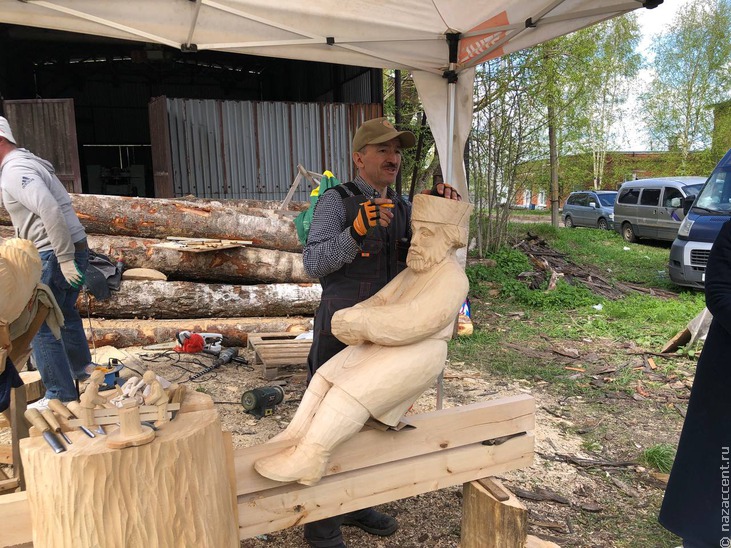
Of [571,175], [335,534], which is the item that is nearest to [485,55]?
[335,534]

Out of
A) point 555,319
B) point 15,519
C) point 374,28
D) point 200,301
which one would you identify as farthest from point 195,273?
point 15,519

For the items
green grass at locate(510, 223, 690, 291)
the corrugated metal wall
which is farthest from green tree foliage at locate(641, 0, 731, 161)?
the corrugated metal wall

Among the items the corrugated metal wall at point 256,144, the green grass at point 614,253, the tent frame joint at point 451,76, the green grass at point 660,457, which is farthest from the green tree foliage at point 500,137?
the green grass at point 660,457

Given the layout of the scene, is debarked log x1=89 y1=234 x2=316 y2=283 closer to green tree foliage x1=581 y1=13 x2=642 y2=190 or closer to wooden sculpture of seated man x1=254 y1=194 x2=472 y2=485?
wooden sculpture of seated man x1=254 y1=194 x2=472 y2=485

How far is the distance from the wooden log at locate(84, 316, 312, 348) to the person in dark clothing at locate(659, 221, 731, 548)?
3.49 metres

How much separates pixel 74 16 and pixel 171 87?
11247 mm

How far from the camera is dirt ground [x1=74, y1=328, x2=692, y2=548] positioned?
226 cm

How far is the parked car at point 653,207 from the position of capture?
410 inches

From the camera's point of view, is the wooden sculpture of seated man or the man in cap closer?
the wooden sculpture of seated man

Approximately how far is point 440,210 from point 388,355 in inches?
19.8

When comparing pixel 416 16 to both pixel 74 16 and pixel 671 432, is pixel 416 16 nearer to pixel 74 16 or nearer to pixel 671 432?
pixel 74 16

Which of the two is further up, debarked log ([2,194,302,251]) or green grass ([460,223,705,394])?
debarked log ([2,194,302,251])

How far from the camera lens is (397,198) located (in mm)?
2188

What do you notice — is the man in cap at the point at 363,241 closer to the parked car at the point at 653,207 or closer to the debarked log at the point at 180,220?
the debarked log at the point at 180,220
